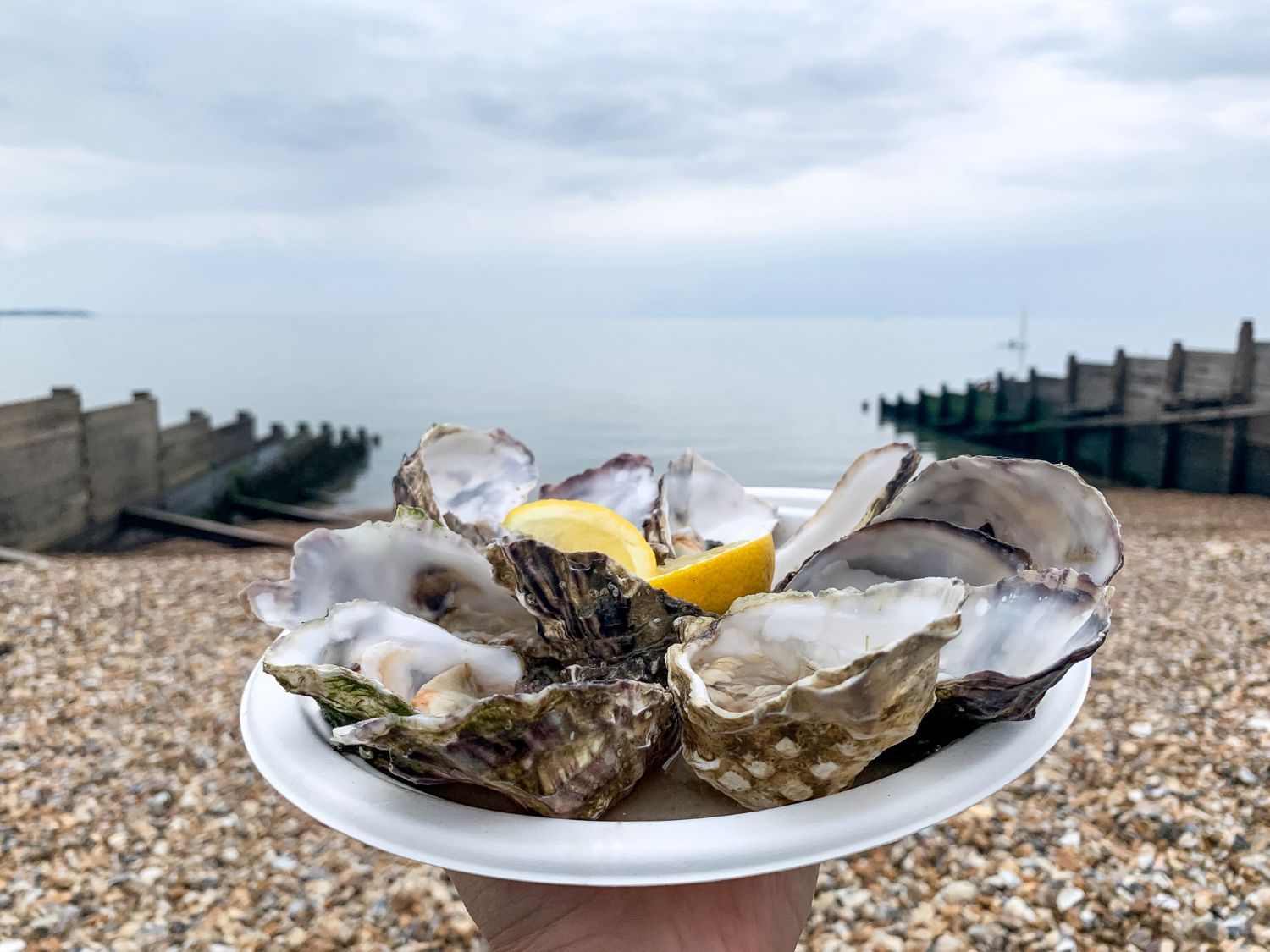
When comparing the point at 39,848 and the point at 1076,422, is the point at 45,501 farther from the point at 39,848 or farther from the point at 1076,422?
the point at 1076,422

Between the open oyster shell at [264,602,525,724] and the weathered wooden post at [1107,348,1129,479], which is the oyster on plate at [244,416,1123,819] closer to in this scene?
the open oyster shell at [264,602,525,724]

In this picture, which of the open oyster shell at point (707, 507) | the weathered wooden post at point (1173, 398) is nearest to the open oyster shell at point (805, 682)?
the open oyster shell at point (707, 507)

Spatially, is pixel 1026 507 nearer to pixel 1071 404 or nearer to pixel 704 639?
pixel 704 639

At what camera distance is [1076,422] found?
45.0ft

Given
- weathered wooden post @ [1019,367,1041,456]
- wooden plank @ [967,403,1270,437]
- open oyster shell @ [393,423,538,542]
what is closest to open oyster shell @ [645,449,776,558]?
open oyster shell @ [393,423,538,542]

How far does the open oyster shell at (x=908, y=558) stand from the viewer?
975 mm

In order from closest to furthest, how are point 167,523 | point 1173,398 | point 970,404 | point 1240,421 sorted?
1. point 167,523
2. point 1240,421
3. point 1173,398
4. point 970,404

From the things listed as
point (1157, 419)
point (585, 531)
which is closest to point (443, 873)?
point (585, 531)

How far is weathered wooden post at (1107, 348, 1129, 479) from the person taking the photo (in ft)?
45.7

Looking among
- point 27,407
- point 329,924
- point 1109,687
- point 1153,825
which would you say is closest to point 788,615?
point 329,924

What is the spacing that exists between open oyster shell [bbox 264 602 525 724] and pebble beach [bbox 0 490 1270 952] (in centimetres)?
172

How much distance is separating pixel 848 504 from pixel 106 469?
11053mm

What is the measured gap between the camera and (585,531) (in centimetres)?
107

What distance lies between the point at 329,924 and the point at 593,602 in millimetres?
2034
